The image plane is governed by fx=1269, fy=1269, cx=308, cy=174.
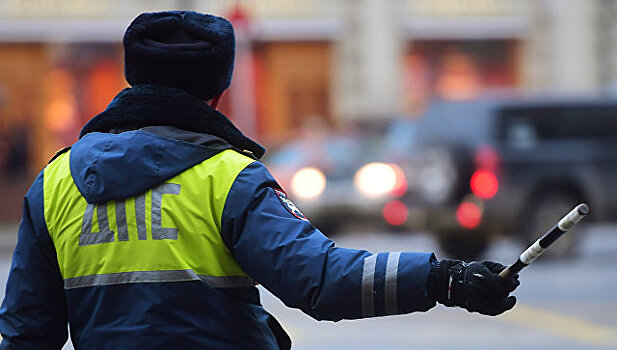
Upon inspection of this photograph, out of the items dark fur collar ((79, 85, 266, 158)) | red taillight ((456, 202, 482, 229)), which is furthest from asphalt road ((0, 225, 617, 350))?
dark fur collar ((79, 85, 266, 158))

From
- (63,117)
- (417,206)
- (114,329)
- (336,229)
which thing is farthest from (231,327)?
(63,117)

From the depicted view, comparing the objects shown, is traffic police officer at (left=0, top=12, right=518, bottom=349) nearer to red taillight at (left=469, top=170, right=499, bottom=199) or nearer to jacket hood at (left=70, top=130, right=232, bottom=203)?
jacket hood at (left=70, top=130, right=232, bottom=203)

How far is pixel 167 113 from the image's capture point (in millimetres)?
2680

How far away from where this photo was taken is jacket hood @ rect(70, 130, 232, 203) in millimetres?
2588

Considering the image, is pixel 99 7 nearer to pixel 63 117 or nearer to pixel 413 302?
pixel 63 117

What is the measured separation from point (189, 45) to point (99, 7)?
20291 millimetres

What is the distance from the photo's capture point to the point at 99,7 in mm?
22500

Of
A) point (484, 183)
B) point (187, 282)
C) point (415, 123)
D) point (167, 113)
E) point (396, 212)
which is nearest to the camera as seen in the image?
point (187, 282)

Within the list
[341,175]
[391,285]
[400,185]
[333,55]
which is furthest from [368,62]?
[391,285]

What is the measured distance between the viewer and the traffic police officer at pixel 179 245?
247 centimetres

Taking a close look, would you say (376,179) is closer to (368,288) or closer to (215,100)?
(215,100)

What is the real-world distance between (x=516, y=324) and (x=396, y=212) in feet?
16.4

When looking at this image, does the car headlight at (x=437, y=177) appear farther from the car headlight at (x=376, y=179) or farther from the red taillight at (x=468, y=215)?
the car headlight at (x=376, y=179)

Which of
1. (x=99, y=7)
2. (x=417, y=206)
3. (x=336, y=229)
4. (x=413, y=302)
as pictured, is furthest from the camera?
(x=99, y=7)
